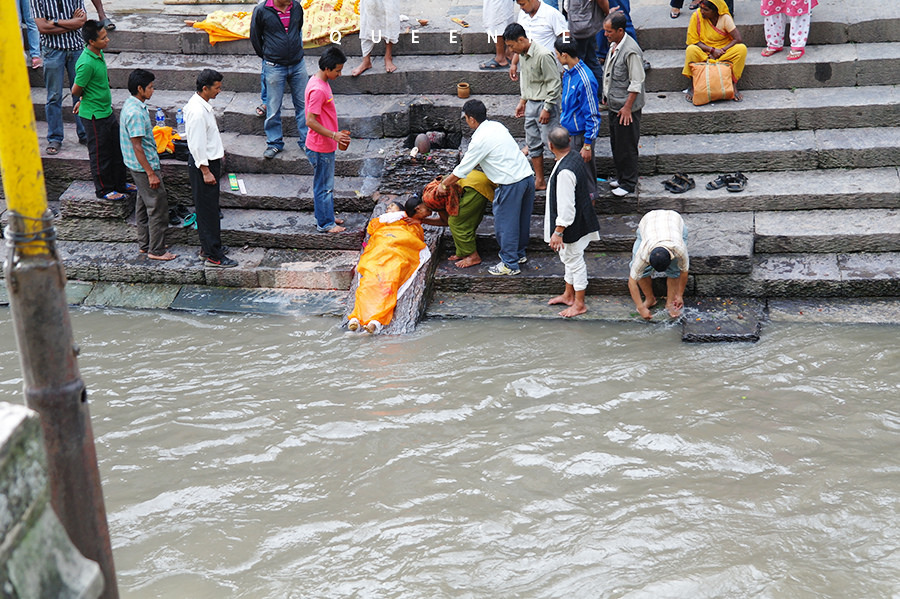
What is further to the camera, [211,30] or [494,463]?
[211,30]

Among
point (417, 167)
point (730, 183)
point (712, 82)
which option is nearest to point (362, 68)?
point (417, 167)

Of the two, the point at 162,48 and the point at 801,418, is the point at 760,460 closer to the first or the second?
the point at 801,418

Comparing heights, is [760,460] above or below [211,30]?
below

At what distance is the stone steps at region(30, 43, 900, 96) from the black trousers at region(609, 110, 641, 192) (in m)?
1.60

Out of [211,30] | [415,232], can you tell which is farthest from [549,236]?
[211,30]

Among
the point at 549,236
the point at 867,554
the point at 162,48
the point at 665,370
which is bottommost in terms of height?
the point at 867,554

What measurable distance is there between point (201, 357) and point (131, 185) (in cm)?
268

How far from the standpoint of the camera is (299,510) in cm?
585

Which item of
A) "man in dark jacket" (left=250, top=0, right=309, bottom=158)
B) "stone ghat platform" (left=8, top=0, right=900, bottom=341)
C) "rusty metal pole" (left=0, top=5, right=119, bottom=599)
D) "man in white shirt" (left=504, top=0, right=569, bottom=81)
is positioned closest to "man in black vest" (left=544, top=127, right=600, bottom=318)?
"stone ghat platform" (left=8, top=0, right=900, bottom=341)

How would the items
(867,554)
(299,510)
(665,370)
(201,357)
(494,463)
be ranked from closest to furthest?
(867,554) < (299,510) < (494,463) < (665,370) < (201,357)

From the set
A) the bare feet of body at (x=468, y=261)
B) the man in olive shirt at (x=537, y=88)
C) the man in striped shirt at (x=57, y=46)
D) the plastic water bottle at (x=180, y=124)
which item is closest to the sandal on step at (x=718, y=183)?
the man in olive shirt at (x=537, y=88)

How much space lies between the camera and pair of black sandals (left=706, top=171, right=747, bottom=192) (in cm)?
875

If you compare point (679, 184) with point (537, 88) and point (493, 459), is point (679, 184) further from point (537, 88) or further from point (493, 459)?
point (493, 459)

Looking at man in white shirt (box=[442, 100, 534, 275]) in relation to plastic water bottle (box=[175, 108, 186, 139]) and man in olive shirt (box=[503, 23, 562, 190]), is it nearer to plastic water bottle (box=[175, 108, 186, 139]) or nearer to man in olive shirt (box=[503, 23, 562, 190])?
man in olive shirt (box=[503, 23, 562, 190])
